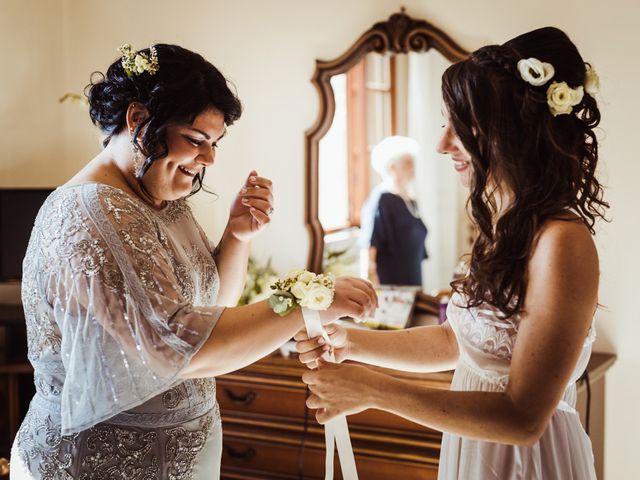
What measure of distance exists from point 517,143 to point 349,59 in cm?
165

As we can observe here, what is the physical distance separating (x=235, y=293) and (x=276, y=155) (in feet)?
4.09

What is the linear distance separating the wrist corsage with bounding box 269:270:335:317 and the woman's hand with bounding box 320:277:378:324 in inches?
1.2

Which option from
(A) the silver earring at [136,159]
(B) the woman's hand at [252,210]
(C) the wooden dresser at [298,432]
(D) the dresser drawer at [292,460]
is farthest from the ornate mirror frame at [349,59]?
(A) the silver earring at [136,159]

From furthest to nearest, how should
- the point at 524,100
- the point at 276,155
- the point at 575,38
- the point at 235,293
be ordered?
the point at 276,155, the point at 575,38, the point at 235,293, the point at 524,100

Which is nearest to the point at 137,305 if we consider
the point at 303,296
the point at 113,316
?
the point at 113,316

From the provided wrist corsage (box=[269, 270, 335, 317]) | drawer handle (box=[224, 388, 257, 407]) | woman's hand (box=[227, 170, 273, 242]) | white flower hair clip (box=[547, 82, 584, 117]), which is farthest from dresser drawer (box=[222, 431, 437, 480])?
white flower hair clip (box=[547, 82, 584, 117])

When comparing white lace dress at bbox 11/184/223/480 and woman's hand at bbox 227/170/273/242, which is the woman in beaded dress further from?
woman's hand at bbox 227/170/273/242

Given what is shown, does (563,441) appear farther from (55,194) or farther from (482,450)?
(55,194)

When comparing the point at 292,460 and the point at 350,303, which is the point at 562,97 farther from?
the point at 292,460

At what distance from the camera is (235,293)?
78.2 inches

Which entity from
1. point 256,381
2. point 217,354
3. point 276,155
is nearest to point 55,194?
point 217,354

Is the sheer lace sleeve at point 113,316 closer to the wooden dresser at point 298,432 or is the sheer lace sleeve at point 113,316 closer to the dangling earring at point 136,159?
the dangling earring at point 136,159

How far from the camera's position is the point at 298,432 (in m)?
2.67

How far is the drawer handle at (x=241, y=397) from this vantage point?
2.75m
